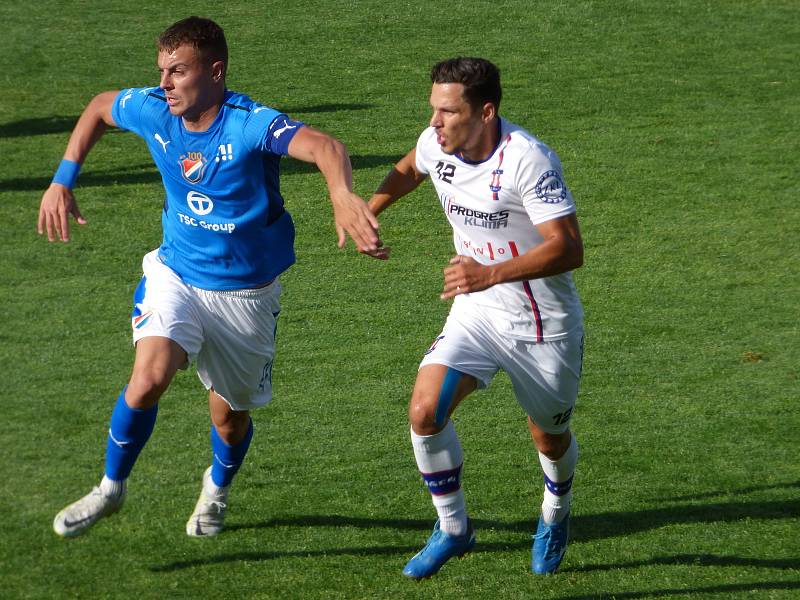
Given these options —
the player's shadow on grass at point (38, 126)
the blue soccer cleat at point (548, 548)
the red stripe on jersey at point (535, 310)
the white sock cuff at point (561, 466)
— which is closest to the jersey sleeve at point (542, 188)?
the red stripe on jersey at point (535, 310)

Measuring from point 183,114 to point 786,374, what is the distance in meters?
4.27

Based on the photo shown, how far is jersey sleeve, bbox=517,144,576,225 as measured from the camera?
476 cm

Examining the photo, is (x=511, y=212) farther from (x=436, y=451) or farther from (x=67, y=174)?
(x=67, y=174)

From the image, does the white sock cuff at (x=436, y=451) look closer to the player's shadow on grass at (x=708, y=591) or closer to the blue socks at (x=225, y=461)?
the player's shadow on grass at (x=708, y=591)

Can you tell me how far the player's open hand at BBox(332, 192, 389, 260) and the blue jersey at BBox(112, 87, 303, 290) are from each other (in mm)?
711

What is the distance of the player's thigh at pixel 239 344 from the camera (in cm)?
543

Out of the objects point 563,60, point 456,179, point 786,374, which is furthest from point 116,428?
point 563,60

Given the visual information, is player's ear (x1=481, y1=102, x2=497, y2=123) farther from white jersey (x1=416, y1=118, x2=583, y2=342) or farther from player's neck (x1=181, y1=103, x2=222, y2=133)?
player's neck (x1=181, y1=103, x2=222, y2=133)

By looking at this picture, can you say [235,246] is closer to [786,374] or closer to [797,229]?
[786,374]

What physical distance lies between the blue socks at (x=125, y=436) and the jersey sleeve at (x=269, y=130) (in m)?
1.21

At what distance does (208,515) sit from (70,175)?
1716 mm

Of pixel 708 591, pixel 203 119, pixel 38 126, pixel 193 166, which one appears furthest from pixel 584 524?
pixel 38 126

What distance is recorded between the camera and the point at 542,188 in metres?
4.78

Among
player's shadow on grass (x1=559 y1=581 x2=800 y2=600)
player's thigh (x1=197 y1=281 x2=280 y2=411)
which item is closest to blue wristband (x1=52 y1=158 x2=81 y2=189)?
player's thigh (x1=197 y1=281 x2=280 y2=411)
